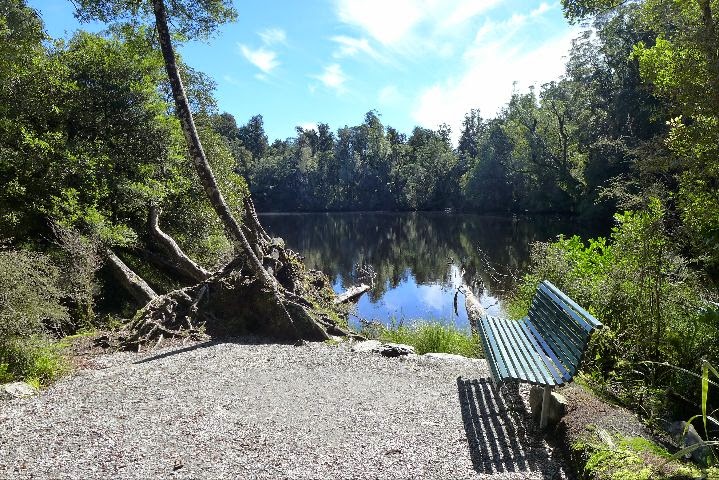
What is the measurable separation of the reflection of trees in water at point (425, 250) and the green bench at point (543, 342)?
32.2ft

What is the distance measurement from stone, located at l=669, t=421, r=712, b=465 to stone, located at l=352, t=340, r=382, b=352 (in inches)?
172

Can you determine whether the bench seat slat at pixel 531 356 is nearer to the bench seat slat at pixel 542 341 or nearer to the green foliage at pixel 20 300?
the bench seat slat at pixel 542 341

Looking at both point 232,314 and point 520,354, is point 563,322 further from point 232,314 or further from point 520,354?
point 232,314

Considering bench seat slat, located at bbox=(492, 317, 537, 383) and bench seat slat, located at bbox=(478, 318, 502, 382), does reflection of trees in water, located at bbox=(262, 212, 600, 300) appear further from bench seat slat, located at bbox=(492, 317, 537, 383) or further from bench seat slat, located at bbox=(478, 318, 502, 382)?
bench seat slat, located at bbox=(478, 318, 502, 382)

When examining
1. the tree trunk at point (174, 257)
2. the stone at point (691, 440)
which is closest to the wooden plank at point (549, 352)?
the stone at point (691, 440)

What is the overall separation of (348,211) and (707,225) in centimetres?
8365

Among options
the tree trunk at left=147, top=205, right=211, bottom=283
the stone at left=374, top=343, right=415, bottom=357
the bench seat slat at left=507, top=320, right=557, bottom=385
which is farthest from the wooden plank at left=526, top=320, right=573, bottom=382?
the tree trunk at left=147, top=205, right=211, bottom=283

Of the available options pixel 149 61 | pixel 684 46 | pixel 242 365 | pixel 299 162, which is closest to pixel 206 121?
→ pixel 149 61

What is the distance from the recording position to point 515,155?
2028 inches

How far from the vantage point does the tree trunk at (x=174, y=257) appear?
520 inches

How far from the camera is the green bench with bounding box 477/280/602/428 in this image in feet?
15.3

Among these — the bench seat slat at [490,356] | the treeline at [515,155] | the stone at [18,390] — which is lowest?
the stone at [18,390]

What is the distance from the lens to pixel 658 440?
4473 millimetres

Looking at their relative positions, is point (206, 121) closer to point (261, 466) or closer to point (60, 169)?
point (60, 169)
